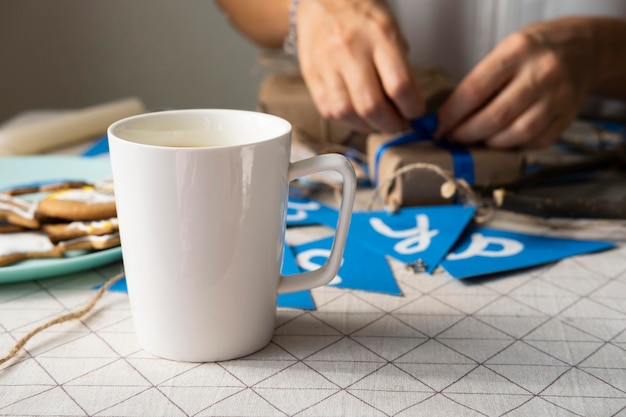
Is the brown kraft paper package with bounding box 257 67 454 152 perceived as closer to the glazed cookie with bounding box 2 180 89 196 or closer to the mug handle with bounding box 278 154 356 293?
the glazed cookie with bounding box 2 180 89 196

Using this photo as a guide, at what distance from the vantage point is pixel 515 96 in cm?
69

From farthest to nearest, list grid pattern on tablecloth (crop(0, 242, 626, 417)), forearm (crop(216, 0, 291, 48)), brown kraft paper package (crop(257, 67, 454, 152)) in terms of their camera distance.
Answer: forearm (crop(216, 0, 291, 48))
brown kraft paper package (crop(257, 67, 454, 152))
grid pattern on tablecloth (crop(0, 242, 626, 417))

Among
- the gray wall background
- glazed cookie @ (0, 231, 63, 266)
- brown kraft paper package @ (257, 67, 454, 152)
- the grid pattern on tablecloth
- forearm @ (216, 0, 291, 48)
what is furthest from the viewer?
the gray wall background

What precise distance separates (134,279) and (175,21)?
5.25 ft

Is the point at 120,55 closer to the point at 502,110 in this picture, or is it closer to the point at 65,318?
the point at 502,110

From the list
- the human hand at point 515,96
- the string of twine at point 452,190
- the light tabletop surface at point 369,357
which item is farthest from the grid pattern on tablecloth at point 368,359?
the human hand at point 515,96

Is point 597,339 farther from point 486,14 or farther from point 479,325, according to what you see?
point 486,14

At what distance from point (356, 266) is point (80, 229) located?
224mm

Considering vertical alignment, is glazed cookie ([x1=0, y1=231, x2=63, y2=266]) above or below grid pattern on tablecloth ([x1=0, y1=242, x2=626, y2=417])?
above

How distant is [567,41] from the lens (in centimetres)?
76

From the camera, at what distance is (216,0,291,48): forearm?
1056mm

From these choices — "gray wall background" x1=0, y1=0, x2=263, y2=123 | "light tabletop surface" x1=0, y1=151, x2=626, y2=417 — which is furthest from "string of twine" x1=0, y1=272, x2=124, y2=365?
"gray wall background" x1=0, y1=0, x2=263, y2=123

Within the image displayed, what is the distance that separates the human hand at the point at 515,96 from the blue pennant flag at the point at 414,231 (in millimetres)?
99

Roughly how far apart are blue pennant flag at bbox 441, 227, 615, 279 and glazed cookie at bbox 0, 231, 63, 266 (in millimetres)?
313
